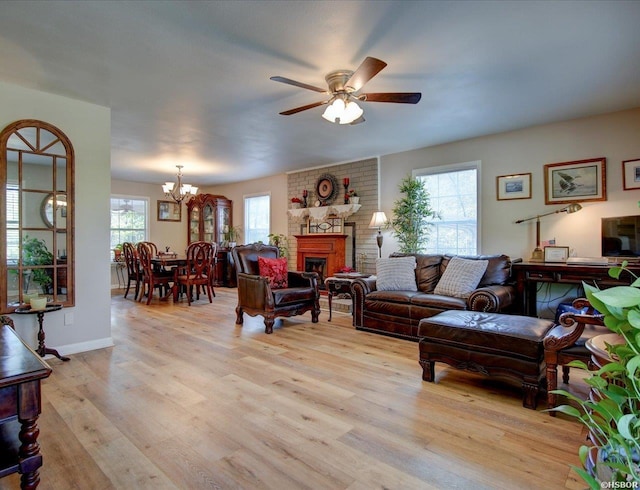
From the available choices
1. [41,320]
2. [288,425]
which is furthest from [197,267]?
[288,425]

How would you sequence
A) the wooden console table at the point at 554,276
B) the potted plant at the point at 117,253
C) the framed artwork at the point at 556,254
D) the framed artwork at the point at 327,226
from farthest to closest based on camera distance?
1. the potted plant at the point at 117,253
2. the framed artwork at the point at 327,226
3. the framed artwork at the point at 556,254
4. the wooden console table at the point at 554,276

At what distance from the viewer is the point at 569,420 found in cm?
224

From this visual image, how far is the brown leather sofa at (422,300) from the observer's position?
3615mm

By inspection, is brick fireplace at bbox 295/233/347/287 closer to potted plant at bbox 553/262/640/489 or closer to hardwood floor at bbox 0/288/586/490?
hardwood floor at bbox 0/288/586/490

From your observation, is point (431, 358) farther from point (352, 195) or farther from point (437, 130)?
point (352, 195)

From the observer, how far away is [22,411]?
131 centimetres

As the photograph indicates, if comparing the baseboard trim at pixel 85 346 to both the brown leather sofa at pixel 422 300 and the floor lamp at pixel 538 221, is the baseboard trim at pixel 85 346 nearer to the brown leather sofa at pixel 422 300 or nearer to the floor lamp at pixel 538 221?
the brown leather sofa at pixel 422 300

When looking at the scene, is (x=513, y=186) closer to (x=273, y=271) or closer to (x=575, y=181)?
(x=575, y=181)

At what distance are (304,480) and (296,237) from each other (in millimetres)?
5671

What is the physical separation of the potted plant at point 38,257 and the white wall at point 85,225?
0.23 meters

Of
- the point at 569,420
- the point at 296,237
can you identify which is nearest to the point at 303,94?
the point at 569,420

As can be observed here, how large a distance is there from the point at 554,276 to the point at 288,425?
326 cm

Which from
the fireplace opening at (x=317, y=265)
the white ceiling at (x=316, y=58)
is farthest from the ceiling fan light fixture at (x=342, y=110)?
the fireplace opening at (x=317, y=265)

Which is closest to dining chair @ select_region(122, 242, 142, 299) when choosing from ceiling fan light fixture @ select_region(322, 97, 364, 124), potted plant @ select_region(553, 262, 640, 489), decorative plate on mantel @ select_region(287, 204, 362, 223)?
decorative plate on mantel @ select_region(287, 204, 362, 223)
